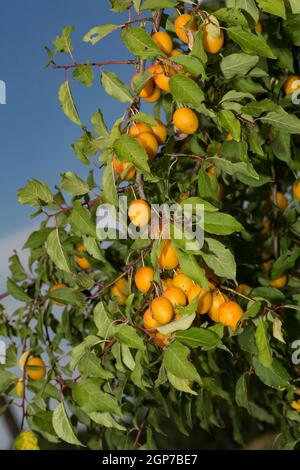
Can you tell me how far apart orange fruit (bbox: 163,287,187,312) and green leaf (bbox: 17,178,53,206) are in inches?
11.5

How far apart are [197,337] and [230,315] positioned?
0.15 m

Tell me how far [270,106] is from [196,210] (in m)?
0.27

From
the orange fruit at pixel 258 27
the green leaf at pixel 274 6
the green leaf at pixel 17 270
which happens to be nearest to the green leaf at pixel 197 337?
the green leaf at pixel 274 6

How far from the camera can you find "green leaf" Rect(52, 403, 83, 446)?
1.19 metres

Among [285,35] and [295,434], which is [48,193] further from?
[295,434]

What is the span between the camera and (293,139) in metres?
1.80

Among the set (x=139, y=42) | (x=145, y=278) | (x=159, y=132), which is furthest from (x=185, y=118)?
(x=145, y=278)

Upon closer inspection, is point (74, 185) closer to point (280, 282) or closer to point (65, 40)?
point (65, 40)

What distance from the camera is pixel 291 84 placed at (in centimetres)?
162

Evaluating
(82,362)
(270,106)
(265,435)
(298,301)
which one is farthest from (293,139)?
(265,435)

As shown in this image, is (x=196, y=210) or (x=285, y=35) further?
(x=285, y=35)

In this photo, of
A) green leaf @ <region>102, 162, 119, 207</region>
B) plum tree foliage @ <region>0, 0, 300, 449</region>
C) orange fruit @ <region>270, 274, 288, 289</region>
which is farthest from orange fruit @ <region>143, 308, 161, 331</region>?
orange fruit @ <region>270, 274, 288, 289</region>

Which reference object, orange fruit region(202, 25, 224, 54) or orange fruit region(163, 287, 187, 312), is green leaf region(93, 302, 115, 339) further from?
orange fruit region(202, 25, 224, 54)

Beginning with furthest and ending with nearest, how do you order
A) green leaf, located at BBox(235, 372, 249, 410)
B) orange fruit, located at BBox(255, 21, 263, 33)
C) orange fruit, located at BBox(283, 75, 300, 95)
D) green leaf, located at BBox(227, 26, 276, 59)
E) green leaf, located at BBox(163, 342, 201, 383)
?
1. orange fruit, located at BBox(283, 75, 300, 95)
2. orange fruit, located at BBox(255, 21, 263, 33)
3. green leaf, located at BBox(235, 372, 249, 410)
4. green leaf, located at BBox(227, 26, 276, 59)
5. green leaf, located at BBox(163, 342, 201, 383)
